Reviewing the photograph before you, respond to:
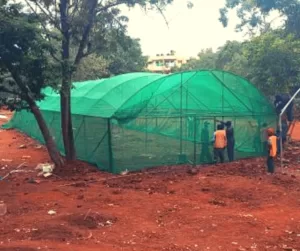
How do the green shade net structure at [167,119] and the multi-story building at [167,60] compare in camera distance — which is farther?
the multi-story building at [167,60]

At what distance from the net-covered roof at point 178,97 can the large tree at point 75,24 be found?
162 cm

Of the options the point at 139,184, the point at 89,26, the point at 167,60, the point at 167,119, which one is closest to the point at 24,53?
the point at 89,26

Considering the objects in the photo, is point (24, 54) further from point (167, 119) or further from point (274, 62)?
point (274, 62)

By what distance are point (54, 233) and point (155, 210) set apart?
101 inches

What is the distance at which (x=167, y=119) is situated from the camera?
14586mm

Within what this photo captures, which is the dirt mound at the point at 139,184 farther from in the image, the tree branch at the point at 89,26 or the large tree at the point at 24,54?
the tree branch at the point at 89,26

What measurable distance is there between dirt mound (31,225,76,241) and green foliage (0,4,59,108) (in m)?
5.31

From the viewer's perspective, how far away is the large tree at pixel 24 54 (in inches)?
421

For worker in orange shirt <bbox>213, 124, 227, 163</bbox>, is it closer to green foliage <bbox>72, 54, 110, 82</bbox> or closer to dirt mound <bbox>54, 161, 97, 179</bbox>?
dirt mound <bbox>54, 161, 97, 179</bbox>

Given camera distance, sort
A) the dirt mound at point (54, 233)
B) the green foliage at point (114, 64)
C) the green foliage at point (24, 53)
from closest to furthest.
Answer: the dirt mound at point (54, 233)
the green foliage at point (24, 53)
the green foliage at point (114, 64)

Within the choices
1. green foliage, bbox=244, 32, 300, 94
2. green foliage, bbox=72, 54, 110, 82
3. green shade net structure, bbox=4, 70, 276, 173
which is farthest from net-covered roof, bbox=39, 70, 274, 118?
green foliage, bbox=72, 54, 110, 82

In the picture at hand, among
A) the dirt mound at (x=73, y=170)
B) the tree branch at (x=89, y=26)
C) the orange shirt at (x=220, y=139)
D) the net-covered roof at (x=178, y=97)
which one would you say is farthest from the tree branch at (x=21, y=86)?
the orange shirt at (x=220, y=139)

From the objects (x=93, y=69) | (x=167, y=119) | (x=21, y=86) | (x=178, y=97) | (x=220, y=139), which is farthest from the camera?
(x=93, y=69)

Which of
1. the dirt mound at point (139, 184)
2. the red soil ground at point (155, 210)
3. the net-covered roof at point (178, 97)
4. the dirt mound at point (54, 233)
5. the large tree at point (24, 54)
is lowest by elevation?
the dirt mound at point (139, 184)
